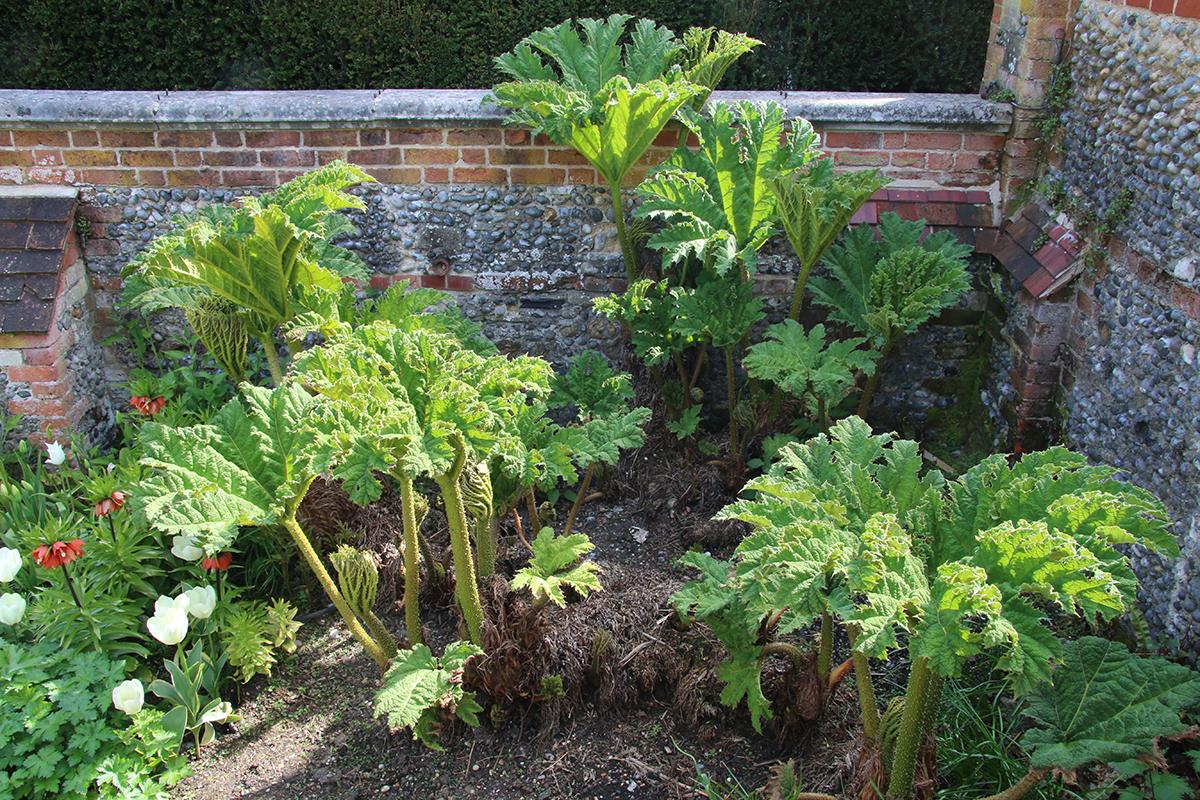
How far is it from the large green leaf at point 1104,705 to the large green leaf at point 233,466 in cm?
200

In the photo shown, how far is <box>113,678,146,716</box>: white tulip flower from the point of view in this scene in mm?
2984

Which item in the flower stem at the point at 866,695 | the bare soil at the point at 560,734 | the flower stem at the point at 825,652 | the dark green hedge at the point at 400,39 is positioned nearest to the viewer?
the flower stem at the point at 866,695

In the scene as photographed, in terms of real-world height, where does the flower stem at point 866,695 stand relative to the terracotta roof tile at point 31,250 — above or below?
below

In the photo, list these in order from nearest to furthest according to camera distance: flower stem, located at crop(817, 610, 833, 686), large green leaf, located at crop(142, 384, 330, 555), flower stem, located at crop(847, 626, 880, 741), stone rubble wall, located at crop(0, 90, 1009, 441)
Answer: flower stem, located at crop(847, 626, 880, 741) → large green leaf, located at crop(142, 384, 330, 555) → flower stem, located at crop(817, 610, 833, 686) → stone rubble wall, located at crop(0, 90, 1009, 441)

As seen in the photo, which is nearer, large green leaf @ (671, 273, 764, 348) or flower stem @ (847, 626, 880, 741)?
flower stem @ (847, 626, 880, 741)

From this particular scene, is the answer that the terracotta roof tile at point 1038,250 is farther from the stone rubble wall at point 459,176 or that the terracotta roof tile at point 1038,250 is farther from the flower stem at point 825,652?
the flower stem at point 825,652

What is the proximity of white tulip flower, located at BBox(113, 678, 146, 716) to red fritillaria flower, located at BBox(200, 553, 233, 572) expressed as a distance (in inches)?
18.4

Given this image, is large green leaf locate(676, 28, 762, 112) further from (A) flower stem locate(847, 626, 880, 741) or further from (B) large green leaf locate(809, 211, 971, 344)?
(A) flower stem locate(847, 626, 880, 741)

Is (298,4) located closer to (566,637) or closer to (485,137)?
(485,137)

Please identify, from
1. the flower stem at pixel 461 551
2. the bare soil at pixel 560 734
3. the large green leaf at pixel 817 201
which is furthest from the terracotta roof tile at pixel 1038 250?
the flower stem at pixel 461 551

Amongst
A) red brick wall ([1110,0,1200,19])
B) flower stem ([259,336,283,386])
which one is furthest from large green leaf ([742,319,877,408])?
flower stem ([259,336,283,386])

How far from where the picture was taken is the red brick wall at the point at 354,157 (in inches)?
168

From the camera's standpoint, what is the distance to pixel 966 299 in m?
4.37

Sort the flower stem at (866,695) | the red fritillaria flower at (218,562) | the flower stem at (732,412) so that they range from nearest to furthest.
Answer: the flower stem at (866,695) → the red fritillaria flower at (218,562) → the flower stem at (732,412)
